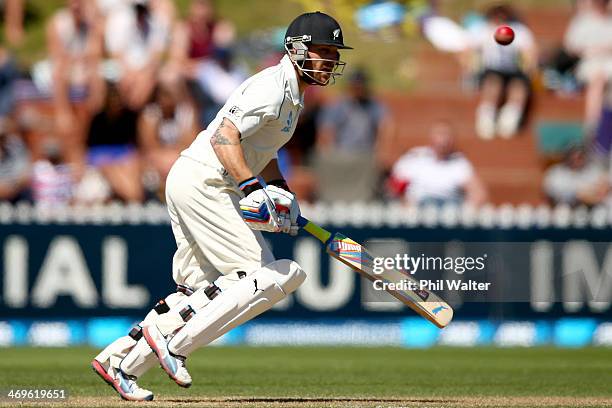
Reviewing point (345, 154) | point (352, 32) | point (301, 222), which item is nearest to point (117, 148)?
point (345, 154)

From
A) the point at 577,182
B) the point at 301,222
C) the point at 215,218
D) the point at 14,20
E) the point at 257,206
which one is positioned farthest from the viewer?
the point at 14,20

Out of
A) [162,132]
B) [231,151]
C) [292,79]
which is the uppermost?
[292,79]

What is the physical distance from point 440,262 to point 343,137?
340cm

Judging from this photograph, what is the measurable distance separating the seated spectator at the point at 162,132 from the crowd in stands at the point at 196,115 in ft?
0.04

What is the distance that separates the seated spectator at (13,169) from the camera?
516 inches

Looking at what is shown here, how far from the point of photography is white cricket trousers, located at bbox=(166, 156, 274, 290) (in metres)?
6.30

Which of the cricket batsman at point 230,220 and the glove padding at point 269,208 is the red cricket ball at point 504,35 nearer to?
the cricket batsman at point 230,220

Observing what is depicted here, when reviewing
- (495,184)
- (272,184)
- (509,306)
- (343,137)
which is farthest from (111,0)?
(272,184)

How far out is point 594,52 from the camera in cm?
1502

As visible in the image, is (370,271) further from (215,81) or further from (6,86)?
(6,86)

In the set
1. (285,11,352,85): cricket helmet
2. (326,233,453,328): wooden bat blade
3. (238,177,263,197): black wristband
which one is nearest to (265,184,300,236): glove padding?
(238,177,263,197): black wristband

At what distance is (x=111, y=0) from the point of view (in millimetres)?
14477

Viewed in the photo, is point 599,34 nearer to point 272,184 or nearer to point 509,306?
point 509,306

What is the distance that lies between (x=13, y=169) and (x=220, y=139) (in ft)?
24.3
